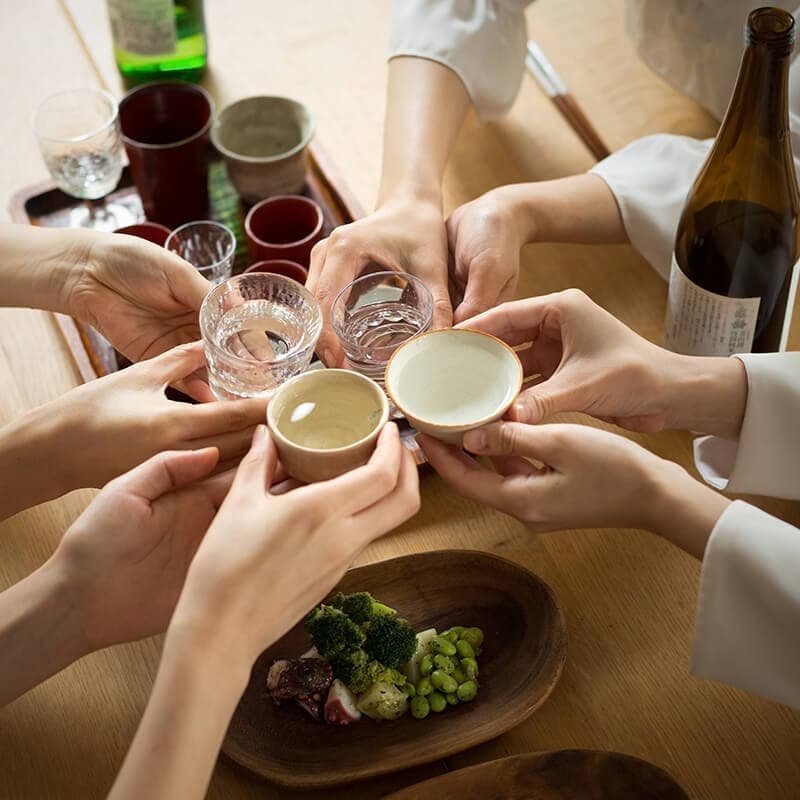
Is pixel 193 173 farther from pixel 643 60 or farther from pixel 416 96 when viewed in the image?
pixel 643 60

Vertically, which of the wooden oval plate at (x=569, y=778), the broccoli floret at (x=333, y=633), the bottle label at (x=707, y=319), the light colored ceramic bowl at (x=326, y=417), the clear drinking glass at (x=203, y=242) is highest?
the light colored ceramic bowl at (x=326, y=417)

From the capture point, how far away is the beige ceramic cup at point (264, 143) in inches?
72.1

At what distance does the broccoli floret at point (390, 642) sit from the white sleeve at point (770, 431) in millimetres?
513

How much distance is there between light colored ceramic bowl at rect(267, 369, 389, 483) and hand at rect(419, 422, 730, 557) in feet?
0.33

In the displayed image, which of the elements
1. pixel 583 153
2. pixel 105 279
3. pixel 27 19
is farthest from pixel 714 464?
pixel 27 19

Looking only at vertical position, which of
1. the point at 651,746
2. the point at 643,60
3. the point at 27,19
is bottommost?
the point at 651,746

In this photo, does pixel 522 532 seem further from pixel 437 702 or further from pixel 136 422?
pixel 136 422

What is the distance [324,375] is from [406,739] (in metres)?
0.43

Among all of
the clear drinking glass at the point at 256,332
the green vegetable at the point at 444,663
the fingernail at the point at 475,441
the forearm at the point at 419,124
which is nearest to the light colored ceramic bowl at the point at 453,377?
the fingernail at the point at 475,441

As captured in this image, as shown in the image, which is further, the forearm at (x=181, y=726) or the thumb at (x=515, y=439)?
the thumb at (x=515, y=439)

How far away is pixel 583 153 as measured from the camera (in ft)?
6.58

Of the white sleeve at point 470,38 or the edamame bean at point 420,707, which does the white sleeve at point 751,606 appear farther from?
the white sleeve at point 470,38

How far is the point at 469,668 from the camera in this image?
1266 mm

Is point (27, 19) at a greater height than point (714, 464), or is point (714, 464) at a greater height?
point (27, 19)
